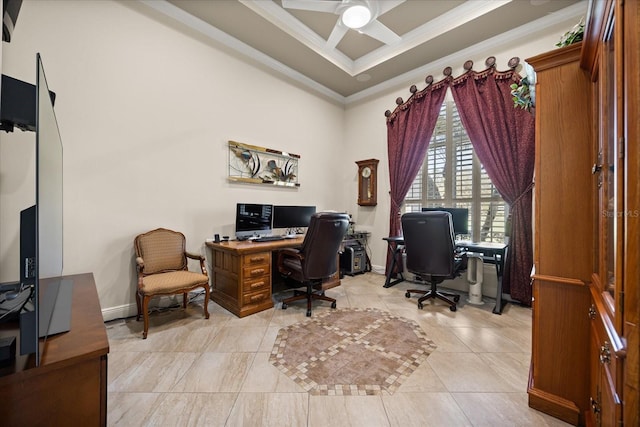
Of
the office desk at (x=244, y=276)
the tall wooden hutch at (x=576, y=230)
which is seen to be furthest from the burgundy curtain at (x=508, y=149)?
the office desk at (x=244, y=276)

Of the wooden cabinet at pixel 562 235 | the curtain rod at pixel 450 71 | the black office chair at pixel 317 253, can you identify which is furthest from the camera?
the curtain rod at pixel 450 71

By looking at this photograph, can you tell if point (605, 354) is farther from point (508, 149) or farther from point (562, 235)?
point (508, 149)

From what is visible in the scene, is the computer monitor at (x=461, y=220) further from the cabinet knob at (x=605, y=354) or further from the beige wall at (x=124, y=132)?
the beige wall at (x=124, y=132)

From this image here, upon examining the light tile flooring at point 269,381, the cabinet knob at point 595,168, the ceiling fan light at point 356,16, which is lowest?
the light tile flooring at point 269,381

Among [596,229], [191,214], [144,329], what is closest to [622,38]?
[596,229]

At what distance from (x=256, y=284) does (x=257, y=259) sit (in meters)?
0.27

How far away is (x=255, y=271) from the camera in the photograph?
8.56 ft

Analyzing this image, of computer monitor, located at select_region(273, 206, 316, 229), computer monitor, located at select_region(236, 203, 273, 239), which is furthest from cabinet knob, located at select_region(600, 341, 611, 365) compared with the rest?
computer monitor, located at select_region(236, 203, 273, 239)

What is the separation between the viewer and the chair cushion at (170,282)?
82.4 inches

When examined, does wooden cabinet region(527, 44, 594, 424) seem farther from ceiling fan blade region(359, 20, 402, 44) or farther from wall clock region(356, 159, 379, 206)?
wall clock region(356, 159, 379, 206)

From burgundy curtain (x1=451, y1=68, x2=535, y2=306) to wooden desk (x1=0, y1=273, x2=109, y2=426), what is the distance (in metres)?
3.72

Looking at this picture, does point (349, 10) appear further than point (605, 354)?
Yes

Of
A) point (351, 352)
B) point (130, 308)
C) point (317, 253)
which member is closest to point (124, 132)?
point (130, 308)

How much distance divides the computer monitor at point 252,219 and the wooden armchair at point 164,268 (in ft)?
2.18
